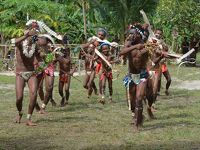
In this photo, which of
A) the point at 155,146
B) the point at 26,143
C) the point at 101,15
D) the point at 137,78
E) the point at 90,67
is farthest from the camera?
the point at 101,15

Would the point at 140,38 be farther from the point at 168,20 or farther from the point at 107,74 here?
the point at 168,20

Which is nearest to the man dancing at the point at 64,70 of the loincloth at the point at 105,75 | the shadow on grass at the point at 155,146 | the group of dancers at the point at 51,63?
the group of dancers at the point at 51,63

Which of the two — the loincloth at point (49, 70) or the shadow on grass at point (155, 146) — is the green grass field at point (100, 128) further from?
the loincloth at point (49, 70)

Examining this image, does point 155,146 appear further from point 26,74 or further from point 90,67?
point 90,67

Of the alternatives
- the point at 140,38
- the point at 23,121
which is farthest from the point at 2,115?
the point at 140,38

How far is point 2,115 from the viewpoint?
1156cm

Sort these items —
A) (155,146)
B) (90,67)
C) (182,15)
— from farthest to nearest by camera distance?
(182,15)
(90,67)
(155,146)

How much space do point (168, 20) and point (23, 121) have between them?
72.6ft

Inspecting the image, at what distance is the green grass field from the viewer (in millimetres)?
8133

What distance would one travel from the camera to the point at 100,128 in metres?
9.67

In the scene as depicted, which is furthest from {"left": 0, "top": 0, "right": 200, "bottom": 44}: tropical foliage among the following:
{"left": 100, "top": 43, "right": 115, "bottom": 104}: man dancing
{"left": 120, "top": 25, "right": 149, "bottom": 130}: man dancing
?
{"left": 120, "top": 25, "right": 149, "bottom": 130}: man dancing

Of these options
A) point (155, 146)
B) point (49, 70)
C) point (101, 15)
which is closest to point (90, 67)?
point (49, 70)

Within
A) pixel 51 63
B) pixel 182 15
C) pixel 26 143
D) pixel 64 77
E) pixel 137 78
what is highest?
pixel 182 15

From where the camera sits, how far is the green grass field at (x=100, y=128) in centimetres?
813
